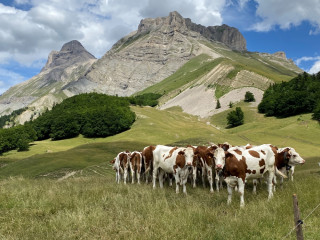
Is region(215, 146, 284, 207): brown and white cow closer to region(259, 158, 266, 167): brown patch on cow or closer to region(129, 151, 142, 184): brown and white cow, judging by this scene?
region(259, 158, 266, 167): brown patch on cow

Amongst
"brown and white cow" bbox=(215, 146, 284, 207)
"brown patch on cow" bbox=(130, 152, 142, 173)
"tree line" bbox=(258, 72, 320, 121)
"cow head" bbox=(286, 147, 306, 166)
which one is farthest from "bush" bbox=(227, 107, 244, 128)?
"brown and white cow" bbox=(215, 146, 284, 207)

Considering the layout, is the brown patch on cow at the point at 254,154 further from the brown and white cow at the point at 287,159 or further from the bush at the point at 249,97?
the bush at the point at 249,97

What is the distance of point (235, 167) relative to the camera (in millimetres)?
12719

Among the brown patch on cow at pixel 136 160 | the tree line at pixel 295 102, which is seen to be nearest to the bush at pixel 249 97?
the tree line at pixel 295 102

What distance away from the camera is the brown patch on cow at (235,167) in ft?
41.7

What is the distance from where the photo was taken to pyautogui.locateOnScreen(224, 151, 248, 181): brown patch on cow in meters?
12.7

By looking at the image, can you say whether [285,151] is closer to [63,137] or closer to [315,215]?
[315,215]

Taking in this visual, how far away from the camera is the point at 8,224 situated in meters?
8.95

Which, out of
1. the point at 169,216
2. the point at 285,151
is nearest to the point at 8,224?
the point at 169,216

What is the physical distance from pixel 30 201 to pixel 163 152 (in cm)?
996

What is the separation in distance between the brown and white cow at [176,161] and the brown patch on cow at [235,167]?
9.40 ft

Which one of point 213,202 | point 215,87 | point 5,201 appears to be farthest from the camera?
point 215,87

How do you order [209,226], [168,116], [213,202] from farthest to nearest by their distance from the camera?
1. [168,116]
2. [213,202]
3. [209,226]

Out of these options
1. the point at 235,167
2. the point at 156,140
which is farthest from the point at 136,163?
the point at 156,140
